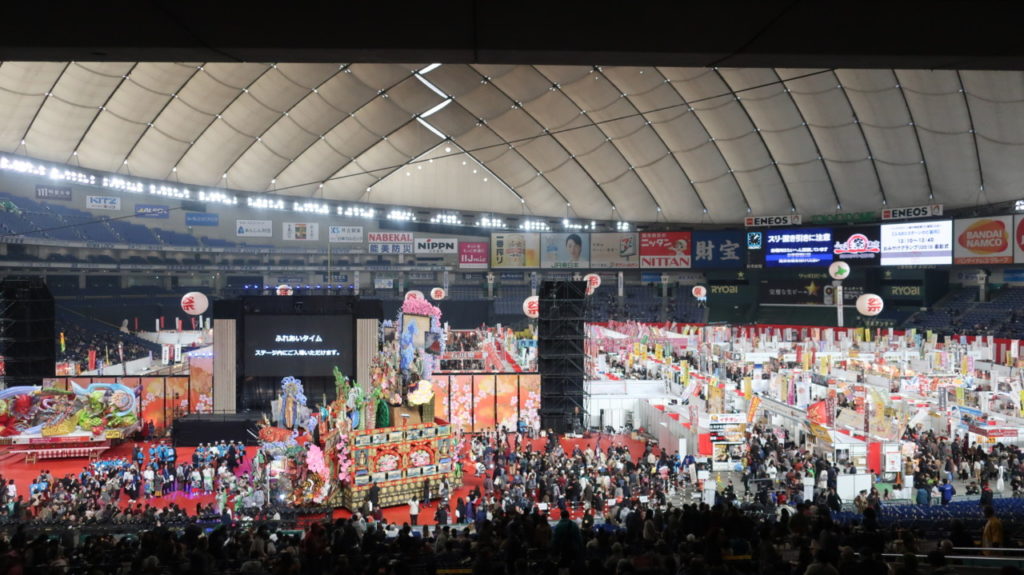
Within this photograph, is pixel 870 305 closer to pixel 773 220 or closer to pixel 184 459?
pixel 773 220

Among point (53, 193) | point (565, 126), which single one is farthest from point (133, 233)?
point (565, 126)

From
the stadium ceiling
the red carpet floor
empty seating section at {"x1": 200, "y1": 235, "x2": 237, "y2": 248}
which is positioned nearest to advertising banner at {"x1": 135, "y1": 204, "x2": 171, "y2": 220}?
the stadium ceiling

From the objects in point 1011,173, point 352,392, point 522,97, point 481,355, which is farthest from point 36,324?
point 1011,173

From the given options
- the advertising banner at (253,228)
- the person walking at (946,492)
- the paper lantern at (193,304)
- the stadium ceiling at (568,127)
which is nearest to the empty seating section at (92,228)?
the stadium ceiling at (568,127)

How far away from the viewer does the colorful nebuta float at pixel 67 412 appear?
21969mm

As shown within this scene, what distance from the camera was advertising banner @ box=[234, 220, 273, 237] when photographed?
158 ft

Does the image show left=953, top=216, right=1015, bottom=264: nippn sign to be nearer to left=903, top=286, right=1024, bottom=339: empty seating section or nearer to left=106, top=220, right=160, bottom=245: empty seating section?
left=903, top=286, right=1024, bottom=339: empty seating section

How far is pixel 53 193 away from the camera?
39.2 metres

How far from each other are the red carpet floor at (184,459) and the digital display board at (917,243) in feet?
90.7

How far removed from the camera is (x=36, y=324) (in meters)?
24.2

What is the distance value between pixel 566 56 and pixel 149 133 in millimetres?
41510

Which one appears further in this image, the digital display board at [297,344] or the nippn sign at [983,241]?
the nippn sign at [983,241]

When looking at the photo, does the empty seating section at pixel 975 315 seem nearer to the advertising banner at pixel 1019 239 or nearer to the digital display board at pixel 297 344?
the advertising banner at pixel 1019 239

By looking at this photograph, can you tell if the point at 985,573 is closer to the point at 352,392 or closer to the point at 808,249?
the point at 352,392
